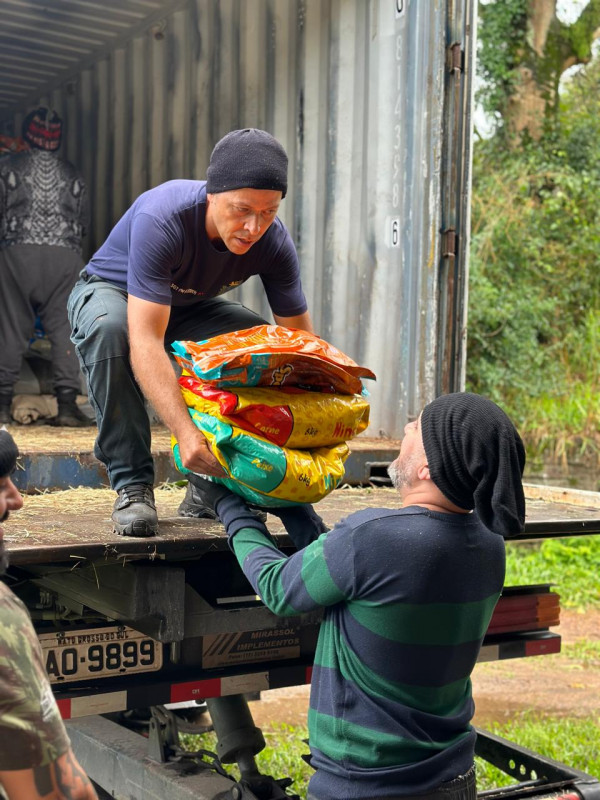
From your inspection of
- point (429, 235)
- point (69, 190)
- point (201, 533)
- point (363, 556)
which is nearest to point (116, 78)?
point (69, 190)

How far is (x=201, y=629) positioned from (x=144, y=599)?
25 cm

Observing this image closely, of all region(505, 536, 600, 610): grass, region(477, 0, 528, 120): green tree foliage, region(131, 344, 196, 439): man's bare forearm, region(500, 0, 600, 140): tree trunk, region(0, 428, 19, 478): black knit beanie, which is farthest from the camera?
region(500, 0, 600, 140): tree trunk

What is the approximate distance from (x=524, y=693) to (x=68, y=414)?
3330 mm

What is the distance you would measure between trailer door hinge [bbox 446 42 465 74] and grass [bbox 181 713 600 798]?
10.4ft

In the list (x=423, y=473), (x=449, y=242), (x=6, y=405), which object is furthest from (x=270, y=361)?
(x=6, y=405)

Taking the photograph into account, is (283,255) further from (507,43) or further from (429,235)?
(507,43)

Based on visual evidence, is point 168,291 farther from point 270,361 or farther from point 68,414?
point 68,414

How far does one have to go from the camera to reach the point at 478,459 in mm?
2131

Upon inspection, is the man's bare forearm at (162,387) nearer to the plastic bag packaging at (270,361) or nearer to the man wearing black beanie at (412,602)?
the plastic bag packaging at (270,361)

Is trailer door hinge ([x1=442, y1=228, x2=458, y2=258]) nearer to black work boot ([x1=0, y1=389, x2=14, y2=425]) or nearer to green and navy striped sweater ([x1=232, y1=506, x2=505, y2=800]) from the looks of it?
green and navy striped sweater ([x1=232, y1=506, x2=505, y2=800])

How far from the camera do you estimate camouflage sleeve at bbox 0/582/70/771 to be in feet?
4.97

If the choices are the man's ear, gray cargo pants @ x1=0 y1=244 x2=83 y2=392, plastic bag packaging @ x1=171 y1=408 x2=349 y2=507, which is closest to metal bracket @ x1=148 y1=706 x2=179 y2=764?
plastic bag packaging @ x1=171 y1=408 x2=349 y2=507

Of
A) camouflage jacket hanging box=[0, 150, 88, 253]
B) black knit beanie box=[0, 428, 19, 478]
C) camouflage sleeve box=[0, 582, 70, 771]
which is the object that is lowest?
camouflage sleeve box=[0, 582, 70, 771]

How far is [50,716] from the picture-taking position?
157 centimetres
